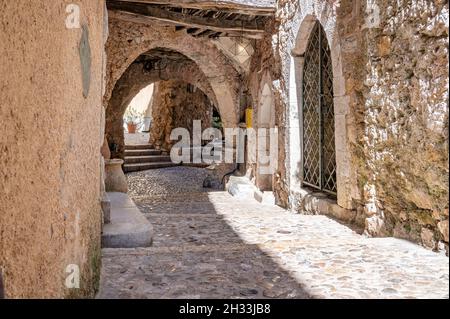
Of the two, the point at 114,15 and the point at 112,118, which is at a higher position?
the point at 114,15

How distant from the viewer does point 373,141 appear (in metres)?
3.17

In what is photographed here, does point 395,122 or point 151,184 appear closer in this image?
point 395,122

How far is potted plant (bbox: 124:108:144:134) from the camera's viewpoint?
18.7 meters

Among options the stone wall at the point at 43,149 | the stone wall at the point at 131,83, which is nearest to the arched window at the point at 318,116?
the stone wall at the point at 43,149

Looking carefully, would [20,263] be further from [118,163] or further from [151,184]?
[151,184]

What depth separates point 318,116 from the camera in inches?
191

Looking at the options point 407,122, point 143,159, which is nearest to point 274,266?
point 407,122

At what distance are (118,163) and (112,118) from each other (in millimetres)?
6453

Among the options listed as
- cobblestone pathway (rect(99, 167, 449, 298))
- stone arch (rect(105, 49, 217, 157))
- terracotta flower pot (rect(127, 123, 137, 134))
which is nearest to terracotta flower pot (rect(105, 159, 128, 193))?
cobblestone pathway (rect(99, 167, 449, 298))

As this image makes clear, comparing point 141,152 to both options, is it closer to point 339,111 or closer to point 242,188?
point 242,188

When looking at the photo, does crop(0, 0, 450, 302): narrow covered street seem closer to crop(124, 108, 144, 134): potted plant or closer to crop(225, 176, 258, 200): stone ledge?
crop(225, 176, 258, 200): stone ledge

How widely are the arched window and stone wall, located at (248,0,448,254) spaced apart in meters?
0.37
